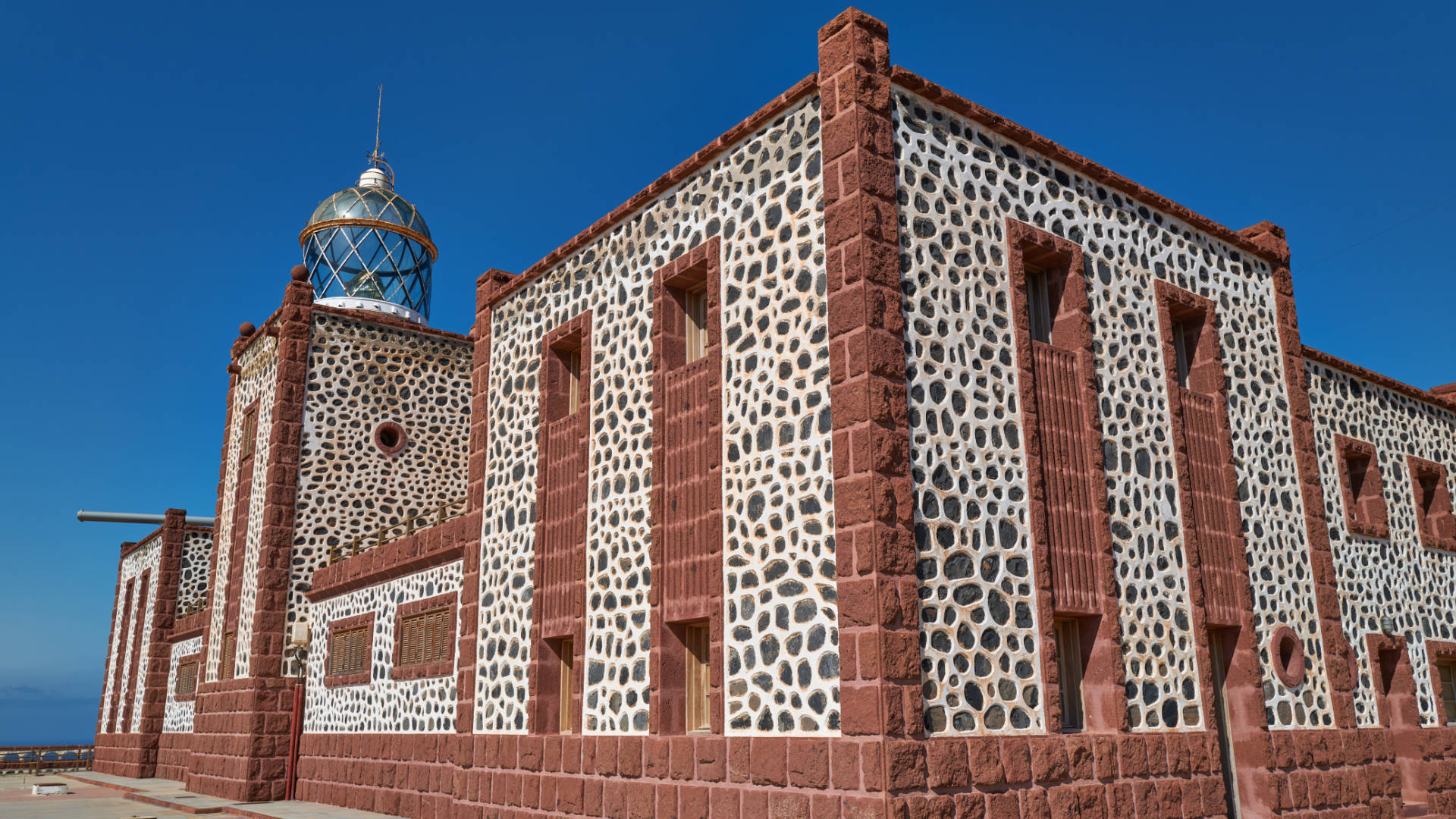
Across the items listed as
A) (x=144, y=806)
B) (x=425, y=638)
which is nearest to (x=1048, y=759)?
(x=425, y=638)

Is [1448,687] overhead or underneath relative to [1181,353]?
underneath

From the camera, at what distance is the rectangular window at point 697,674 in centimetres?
937

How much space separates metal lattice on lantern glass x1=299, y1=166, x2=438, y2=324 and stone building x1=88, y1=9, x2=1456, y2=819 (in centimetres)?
719

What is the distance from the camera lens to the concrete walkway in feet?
47.2

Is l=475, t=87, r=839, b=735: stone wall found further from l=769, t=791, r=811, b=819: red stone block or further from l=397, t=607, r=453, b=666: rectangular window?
l=397, t=607, r=453, b=666: rectangular window

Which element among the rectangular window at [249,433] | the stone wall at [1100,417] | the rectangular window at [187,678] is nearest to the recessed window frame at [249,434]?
the rectangular window at [249,433]

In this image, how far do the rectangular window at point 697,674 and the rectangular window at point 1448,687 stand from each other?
10417mm

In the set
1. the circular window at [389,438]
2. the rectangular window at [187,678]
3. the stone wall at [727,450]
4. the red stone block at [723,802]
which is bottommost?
the red stone block at [723,802]

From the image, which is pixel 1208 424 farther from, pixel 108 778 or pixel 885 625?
pixel 108 778

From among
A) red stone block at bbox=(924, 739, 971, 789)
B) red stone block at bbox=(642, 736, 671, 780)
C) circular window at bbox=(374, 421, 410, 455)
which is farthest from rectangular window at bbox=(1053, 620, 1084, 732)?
circular window at bbox=(374, 421, 410, 455)

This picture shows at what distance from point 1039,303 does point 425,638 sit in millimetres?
8808

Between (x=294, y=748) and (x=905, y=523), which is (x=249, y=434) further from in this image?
(x=905, y=523)

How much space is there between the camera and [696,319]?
10.4 meters

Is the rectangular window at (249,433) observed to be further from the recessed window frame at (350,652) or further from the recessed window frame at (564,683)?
the recessed window frame at (564,683)
